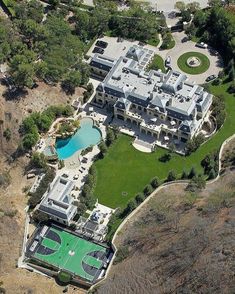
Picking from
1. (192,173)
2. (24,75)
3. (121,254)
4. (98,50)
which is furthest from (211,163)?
(24,75)

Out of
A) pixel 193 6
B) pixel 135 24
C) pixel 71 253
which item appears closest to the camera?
pixel 71 253

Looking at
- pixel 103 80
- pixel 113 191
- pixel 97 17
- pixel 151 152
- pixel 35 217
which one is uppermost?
pixel 97 17

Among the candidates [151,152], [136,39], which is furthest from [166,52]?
[151,152]

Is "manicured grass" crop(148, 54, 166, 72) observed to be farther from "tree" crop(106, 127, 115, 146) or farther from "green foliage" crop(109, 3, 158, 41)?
"tree" crop(106, 127, 115, 146)

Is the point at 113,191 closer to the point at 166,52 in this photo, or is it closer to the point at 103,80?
the point at 103,80

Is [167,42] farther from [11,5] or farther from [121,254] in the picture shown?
[121,254]

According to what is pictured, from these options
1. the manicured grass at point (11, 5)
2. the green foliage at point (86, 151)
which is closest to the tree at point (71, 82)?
the green foliage at point (86, 151)
